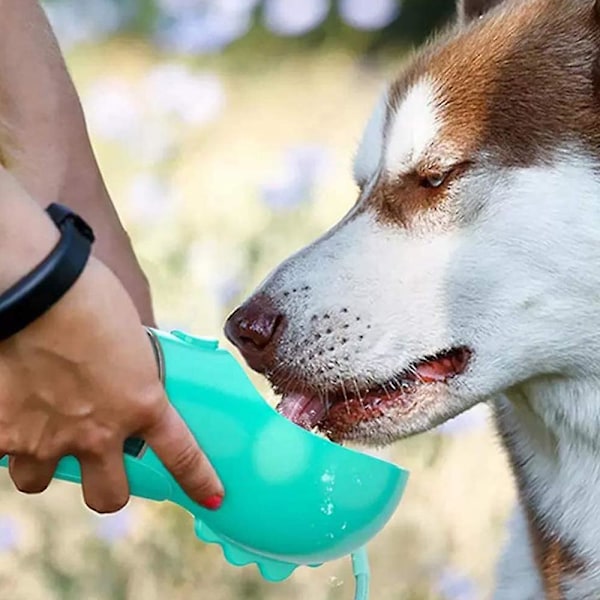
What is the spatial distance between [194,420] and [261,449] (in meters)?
0.10

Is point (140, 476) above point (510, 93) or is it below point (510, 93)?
below

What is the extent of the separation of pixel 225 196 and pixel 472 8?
157cm

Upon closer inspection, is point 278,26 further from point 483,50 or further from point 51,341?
point 51,341

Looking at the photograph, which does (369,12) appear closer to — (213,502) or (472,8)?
(472,8)

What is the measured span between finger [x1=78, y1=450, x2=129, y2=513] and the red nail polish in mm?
114

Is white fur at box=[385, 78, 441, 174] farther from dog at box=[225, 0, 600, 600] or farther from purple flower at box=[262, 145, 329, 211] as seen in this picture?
purple flower at box=[262, 145, 329, 211]

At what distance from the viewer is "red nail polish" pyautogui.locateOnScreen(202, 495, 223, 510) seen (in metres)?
1.66

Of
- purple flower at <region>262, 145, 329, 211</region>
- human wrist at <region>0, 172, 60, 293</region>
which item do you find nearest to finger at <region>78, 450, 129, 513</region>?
human wrist at <region>0, 172, 60, 293</region>

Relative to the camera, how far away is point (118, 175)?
391cm

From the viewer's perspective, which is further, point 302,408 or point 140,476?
point 302,408

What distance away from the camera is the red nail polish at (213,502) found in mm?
1663

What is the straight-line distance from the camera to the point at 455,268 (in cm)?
195

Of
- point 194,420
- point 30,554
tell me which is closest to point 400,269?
point 194,420

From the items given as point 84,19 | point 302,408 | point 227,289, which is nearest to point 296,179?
point 227,289
